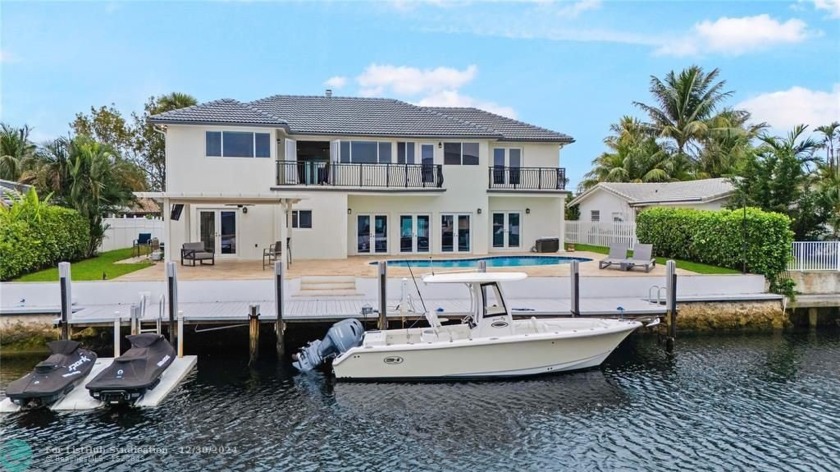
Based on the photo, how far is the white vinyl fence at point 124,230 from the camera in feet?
96.4

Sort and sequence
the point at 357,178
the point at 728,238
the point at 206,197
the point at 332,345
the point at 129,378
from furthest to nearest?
the point at 357,178
the point at 728,238
the point at 206,197
the point at 332,345
the point at 129,378

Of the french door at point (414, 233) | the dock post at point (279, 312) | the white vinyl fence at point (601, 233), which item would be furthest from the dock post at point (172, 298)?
the white vinyl fence at point (601, 233)

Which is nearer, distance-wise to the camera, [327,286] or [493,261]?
[327,286]

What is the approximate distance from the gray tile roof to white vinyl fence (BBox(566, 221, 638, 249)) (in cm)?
551

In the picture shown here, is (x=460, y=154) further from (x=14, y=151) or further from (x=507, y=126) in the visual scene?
(x=14, y=151)

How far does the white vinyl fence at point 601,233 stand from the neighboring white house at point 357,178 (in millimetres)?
3696

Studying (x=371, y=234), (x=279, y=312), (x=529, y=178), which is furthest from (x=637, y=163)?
(x=279, y=312)

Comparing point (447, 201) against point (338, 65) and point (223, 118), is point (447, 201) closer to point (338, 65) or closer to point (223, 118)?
point (223, 118)

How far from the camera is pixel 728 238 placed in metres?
19.5

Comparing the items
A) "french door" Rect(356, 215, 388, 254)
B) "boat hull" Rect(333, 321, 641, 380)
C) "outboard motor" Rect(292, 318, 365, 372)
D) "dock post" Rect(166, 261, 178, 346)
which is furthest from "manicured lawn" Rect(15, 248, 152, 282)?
"boat hull" Rect(333, 321, 641, 380)

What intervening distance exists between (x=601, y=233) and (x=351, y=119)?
15587mm

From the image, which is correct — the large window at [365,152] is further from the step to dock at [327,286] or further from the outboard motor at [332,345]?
the outboard motor at [332,345]

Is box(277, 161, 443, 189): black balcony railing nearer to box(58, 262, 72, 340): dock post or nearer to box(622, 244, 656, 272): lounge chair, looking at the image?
box(622, 244, 656, 272): lounge chair

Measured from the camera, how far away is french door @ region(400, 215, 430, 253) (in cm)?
2633
